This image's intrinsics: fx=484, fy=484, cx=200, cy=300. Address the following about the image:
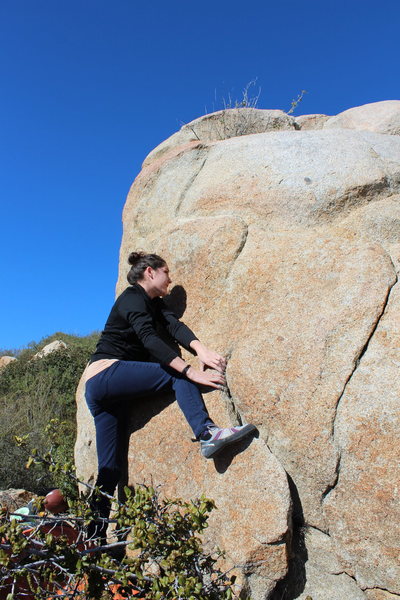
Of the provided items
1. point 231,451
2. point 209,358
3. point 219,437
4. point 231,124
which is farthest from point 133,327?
point 231,124

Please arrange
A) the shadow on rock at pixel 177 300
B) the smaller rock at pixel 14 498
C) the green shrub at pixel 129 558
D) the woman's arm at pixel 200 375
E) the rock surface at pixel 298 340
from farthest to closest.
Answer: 1. the smaller rock at pixel 14 498
2. the shadow on rock at pixel 177 300
3. the woman's arm at pixel 200 375
4. the rock surface at pixel 298 340
5. the green shrub at pixel 129 558

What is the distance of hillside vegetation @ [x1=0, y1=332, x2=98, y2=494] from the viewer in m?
6.84

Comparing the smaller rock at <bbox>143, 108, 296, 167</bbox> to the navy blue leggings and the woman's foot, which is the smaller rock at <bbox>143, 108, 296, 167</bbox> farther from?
the woman's foot

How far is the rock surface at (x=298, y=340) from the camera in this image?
338cm

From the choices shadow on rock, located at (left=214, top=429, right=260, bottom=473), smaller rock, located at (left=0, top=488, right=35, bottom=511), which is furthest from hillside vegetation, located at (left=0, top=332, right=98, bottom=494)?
shadow on rock, located at (left=214, top=429, right=260, bottom=473)

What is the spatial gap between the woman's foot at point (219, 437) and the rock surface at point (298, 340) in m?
0.21

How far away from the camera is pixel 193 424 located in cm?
379

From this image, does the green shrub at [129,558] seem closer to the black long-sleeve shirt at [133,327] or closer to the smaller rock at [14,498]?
the black long-sleeve shirt at [133,327]

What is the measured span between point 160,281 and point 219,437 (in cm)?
159

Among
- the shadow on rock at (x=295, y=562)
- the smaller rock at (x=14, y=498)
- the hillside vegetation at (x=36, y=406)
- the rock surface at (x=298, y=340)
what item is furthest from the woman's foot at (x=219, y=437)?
the smaller rock at (x=14, y=498)

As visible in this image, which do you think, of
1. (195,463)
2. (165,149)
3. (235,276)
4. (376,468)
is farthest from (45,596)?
(165,149)

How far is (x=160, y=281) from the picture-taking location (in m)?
4.49

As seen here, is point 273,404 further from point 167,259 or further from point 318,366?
point 167,259

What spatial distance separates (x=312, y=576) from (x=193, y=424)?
1389 mm
